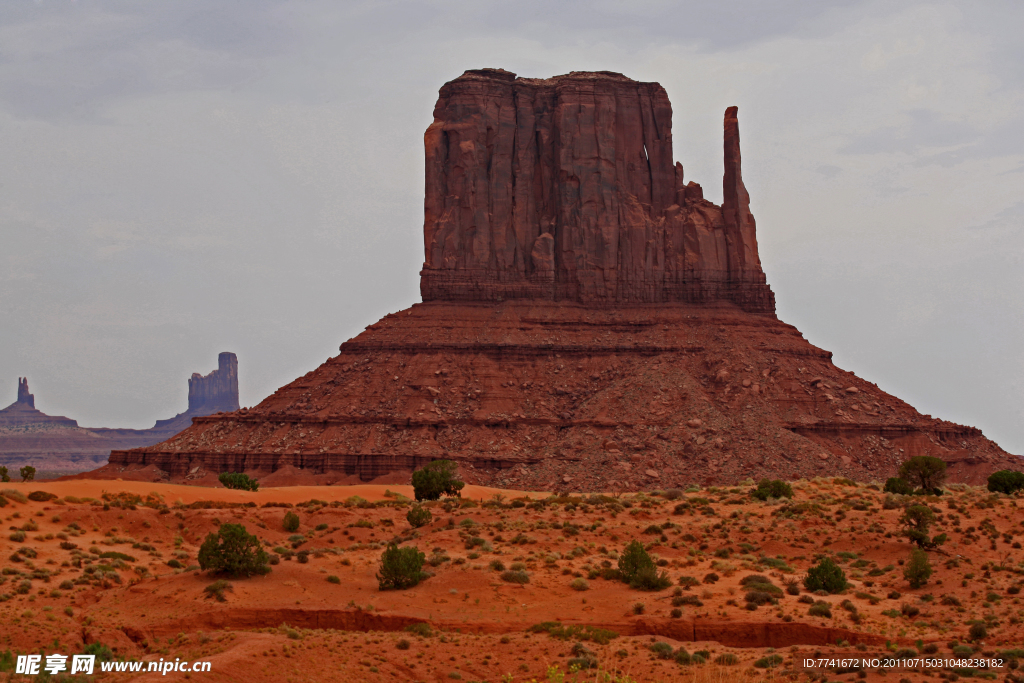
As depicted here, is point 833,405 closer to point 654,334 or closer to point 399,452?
point 654,334

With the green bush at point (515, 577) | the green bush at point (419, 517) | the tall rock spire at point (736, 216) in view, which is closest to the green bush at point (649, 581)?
the green bush at point (515, 577)

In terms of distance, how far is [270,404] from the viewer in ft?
322

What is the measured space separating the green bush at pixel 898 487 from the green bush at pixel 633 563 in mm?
20766

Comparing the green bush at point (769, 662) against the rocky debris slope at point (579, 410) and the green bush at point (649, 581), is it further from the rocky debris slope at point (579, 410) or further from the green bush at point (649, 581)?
the rocky debris slope at point (579, 410)

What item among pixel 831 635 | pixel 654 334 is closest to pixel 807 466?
pixel 654 334

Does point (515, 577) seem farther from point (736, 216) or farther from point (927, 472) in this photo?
point (736, 216)

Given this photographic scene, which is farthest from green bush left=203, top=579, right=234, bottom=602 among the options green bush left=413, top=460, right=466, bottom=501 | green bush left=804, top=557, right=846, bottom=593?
green bush left=413, top=460, right=466, bottom=501

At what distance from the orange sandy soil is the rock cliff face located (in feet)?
200

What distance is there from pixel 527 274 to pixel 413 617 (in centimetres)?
7858

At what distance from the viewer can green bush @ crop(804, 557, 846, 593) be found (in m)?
33.9

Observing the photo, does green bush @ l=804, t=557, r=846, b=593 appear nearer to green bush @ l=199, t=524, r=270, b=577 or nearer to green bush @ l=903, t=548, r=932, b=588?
green bush @ l=903, t=548, r=932, b=588

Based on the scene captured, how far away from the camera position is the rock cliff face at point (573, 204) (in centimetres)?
10725

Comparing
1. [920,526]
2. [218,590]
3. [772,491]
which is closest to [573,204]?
[772,491]

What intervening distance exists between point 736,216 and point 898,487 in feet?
195
